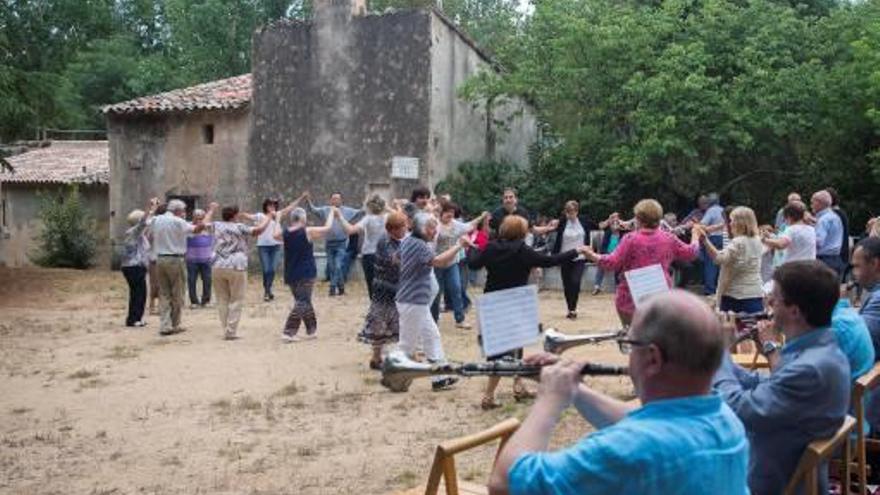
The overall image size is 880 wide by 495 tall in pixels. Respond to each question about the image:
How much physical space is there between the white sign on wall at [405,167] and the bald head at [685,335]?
1780 centimetres

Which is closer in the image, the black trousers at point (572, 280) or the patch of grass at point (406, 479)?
the patch of grass at point (406, 479)

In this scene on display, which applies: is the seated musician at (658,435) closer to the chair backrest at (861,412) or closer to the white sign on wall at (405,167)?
the chair backrest at (861,412)

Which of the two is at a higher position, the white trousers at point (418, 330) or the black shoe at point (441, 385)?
the white trousers at point (418, 330)

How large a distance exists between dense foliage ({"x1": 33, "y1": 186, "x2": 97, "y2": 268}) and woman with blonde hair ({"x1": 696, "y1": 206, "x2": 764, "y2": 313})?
1993 cm

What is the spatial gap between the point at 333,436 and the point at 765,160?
15183 mm

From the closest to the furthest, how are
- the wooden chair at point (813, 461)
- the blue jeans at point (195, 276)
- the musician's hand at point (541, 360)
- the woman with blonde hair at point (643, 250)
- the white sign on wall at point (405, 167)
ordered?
the musician's hand at point (541, 360) < the wooden chair at point (813, 461) < the woman with blonde hair at point (643, 250) < the blue jeans at point (195, 276) < the white sign on wall at point (405, 167)

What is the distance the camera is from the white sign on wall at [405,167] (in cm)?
1991

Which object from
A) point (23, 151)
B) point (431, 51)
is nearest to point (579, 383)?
point (431, 51)

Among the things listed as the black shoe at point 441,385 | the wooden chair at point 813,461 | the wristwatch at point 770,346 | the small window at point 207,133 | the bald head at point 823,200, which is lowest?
the black shoe at point 441,385

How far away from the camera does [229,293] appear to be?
11.6m

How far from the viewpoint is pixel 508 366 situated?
105 inches

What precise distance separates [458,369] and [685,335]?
0.74 metres

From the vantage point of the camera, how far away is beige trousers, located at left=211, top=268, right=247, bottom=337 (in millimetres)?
11332

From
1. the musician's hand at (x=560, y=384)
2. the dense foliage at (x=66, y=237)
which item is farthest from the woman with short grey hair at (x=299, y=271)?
the dense foliage at (x=66, y=237)
